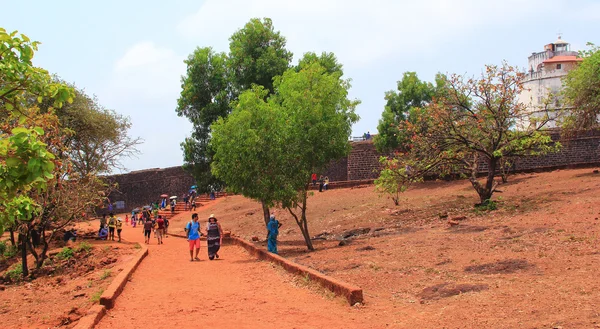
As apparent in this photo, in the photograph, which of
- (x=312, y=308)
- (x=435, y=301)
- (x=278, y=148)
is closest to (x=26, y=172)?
(x=312, y=308)

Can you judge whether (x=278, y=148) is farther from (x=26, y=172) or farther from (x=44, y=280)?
(x=26, y=172)

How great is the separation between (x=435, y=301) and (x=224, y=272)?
642 cm

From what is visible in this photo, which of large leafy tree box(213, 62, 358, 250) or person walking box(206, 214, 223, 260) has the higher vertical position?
large leafy tree box(213, 62, 358, 250)

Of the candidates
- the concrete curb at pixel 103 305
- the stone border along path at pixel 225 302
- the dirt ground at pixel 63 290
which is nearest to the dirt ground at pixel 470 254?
the stone border along path at pixel 225 302

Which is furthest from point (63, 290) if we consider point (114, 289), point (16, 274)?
point (16, 274)

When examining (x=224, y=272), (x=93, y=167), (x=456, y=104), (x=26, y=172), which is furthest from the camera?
(x=93, y=167)

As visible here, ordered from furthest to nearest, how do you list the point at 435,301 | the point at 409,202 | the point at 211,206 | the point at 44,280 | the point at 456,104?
the point at 211,206 → the point at 409,202 → the point at 456,104 → the point at 44,280 → the point at 435,301

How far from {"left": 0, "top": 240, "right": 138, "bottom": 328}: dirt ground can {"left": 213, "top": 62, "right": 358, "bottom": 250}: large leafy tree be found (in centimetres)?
421

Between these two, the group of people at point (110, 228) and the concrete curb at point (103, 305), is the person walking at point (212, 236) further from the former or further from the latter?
the group of people at point (110, 228)

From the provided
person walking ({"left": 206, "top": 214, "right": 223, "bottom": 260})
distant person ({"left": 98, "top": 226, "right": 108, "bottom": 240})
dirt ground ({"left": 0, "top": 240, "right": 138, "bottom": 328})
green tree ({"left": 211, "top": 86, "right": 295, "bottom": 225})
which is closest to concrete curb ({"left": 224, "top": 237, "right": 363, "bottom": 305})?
person walking ({"left": 206, "top": 214, "right": 223, "bottom": 260})

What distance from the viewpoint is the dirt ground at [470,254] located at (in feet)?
24.6

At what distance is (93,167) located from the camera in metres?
30.4

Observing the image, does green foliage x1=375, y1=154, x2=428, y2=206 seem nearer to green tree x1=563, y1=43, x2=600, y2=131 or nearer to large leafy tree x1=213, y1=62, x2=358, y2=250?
large leafy tree x1=213, y1=62, x2=358, y2=250

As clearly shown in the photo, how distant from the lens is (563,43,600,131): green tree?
21.3 m
